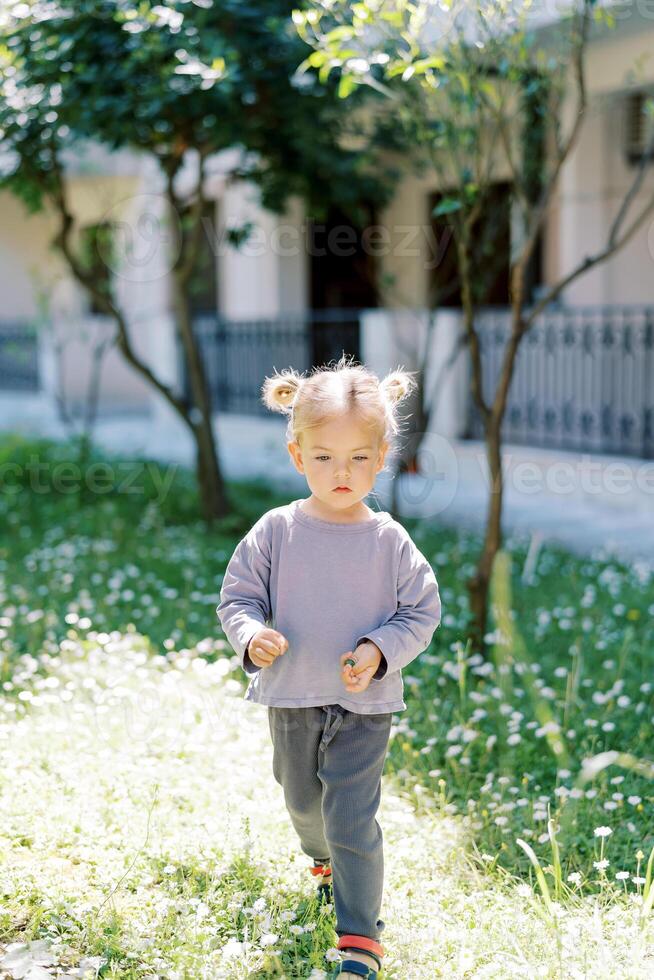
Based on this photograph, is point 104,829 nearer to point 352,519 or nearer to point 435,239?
point 352,519

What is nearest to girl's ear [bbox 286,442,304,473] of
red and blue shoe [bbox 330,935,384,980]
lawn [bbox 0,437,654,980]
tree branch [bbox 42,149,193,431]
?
lawn [bbox 0,437,654,980]

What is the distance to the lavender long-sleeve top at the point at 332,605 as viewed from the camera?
2.35m

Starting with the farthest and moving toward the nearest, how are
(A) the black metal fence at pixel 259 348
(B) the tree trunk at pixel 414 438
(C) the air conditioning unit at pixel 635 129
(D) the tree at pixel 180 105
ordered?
(A) the black metal fence at pixel 259 348
(C) the air conditioning unit at pixel 635 129
(B) the tree trunk at pixel 414 438
(D) the tree at pixel 180 105

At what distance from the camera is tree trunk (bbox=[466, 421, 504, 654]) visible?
4348mm

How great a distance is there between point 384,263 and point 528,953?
9767mm

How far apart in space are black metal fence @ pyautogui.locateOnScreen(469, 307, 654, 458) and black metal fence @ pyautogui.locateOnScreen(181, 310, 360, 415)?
183cm

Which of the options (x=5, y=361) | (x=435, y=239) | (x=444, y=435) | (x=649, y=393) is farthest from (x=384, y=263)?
(x=5, y=361)

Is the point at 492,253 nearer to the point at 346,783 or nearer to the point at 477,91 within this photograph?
the point at 477,91

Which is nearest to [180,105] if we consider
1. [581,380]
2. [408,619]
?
[581,380]

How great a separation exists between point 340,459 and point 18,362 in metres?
16.0

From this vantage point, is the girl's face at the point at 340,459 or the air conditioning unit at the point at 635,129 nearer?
the girl's face at the point at 340,459

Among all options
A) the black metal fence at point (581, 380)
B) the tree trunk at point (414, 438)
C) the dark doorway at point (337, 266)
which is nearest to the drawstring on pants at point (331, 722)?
the tree trunk at point (414, 438)

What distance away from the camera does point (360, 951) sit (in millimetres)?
2354

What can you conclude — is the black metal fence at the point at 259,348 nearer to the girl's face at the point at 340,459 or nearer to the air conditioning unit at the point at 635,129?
the air conditioning unit at the point at 635,129
